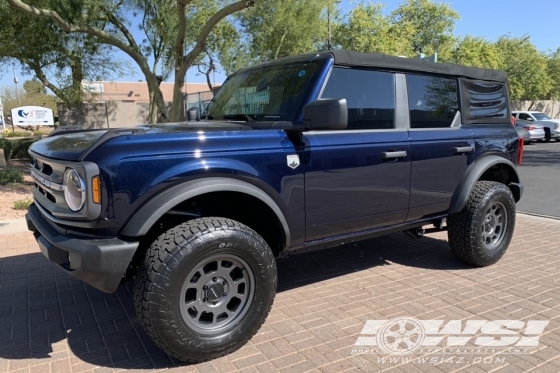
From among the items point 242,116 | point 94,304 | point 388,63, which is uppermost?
point 388,63

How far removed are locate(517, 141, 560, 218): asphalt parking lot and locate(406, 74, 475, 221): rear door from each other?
3809 millimetres

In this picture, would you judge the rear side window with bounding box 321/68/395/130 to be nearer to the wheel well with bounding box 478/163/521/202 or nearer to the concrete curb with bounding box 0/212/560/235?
the wheel well with bounding box 478/163/521/202

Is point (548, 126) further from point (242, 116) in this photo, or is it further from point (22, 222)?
Result: point (22, 222)

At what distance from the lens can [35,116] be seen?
75.8ft

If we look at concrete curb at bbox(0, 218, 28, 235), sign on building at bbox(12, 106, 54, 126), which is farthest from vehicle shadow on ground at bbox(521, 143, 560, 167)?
sign on building at bbox(12, 106, 54, 126)

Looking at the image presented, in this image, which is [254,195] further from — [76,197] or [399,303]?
[399,303]

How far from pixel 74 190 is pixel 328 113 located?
1.66 meters

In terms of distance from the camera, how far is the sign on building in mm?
22350

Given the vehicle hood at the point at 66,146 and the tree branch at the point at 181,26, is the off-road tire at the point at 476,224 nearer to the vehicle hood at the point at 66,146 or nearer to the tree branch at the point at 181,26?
the vehicle hood at the point at 66,146

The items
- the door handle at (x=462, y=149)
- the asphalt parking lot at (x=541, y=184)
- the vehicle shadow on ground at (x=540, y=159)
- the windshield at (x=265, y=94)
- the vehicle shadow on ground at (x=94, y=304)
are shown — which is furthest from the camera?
the vehicle shadow on ground at (x=540, y=159)

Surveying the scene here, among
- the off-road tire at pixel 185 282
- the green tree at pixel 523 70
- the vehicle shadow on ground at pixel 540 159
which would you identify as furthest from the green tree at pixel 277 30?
the green tree at pixel 523 70

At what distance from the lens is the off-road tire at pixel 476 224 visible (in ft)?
14.4

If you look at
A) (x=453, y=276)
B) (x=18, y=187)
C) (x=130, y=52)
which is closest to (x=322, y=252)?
(x=453, y=276)

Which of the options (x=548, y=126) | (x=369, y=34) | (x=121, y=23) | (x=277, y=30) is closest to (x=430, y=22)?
(x=369, y=34)
